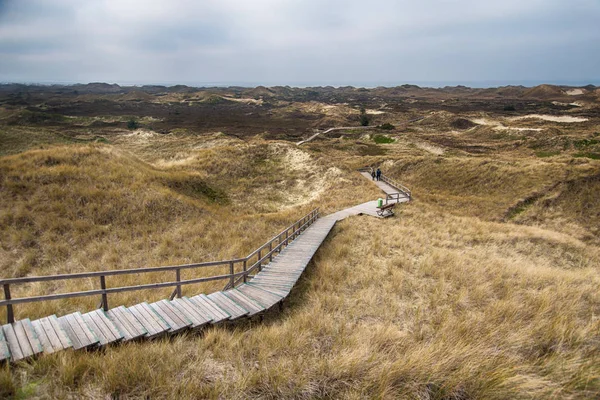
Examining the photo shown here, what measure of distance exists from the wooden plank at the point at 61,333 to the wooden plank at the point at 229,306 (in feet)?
11.5

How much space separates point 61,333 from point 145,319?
1.57 m

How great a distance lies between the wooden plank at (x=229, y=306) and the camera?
8.48 meters

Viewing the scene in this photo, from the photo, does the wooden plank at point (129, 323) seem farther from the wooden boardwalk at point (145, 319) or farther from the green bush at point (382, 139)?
the green bush at point (382, 139)

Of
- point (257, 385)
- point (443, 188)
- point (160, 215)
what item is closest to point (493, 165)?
point (443, 188)

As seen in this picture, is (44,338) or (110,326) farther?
(110,326)

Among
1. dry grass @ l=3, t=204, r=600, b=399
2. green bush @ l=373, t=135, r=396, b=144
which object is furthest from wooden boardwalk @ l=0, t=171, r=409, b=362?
green bush @ l=373, t=135, r=396, b=144

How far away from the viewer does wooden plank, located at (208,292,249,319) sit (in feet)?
27.8

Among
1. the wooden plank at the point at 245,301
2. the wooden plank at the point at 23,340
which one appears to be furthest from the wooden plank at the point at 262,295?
the wooden plank at the point at 23,340

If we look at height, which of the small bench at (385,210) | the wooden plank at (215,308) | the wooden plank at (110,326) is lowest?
the small bench at (385,210)

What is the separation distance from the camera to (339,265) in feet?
43.9

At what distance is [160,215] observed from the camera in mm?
20609

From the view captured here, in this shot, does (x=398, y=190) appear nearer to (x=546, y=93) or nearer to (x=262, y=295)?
(x=262, y=295)

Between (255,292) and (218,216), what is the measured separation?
13038 mm

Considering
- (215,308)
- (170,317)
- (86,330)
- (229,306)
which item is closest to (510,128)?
(229,306)
